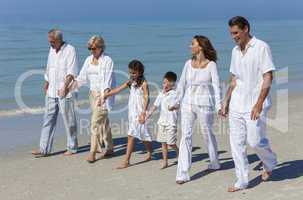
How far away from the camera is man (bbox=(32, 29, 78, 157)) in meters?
9.08

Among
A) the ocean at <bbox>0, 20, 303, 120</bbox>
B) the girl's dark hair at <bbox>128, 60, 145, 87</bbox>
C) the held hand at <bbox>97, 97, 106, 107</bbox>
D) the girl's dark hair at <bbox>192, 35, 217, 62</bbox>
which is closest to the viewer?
the girl's dark hair at <bbox>192, 35, 217, 62</bbox>

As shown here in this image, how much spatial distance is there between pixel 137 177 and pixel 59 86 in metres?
2.03

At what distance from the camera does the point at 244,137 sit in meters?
6.92

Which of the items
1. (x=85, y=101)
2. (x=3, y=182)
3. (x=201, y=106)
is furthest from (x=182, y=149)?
(x=85, y=101)

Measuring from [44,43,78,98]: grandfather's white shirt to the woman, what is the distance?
2141 mm

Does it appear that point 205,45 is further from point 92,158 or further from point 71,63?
point 92,158

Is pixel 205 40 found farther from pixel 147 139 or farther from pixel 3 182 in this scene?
pixel 3 182

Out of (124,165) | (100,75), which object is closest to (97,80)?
(100,75)

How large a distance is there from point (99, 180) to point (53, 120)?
5.98 ft

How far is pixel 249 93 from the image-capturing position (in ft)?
22.2

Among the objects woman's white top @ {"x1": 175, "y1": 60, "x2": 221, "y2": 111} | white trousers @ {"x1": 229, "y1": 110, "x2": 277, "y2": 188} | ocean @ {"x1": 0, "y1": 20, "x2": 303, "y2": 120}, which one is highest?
ocean @ {"x1": 0, "y1": 20, "x2": 303, "y2": 120}

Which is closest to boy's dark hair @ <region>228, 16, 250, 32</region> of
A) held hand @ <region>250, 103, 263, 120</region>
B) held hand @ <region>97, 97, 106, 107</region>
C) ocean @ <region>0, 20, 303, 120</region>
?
held hand @ <region>250, 103, 263, 120</region>

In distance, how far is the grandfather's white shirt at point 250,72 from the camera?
21.8ft

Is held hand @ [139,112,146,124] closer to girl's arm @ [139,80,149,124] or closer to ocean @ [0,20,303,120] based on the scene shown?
girl's arm @ [139,80,149,124]
